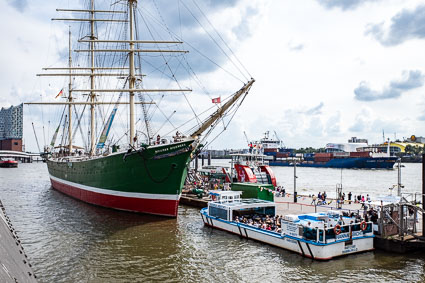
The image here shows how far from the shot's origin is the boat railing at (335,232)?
17.7 m

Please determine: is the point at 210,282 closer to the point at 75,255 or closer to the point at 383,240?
the point at 75,255

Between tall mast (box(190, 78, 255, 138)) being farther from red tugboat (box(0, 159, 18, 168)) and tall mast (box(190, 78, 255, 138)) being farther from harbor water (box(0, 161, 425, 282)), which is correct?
red tugboat (box(0, 159, 18, 168))

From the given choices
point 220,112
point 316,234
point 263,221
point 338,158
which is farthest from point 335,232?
point 338,158

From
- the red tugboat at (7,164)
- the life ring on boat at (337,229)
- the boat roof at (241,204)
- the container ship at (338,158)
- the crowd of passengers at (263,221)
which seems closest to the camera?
the life ring on boat at (337,229)

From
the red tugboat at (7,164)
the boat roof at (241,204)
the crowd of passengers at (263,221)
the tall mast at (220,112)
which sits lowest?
the red tugboat at (7,164)

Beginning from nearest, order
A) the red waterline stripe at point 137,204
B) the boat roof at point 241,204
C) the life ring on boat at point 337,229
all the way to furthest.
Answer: the life ring on boat at point 337,229
the boat roof at point 241,204
the red waterline stripe at point 137,204

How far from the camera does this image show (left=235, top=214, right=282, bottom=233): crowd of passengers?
2100cm

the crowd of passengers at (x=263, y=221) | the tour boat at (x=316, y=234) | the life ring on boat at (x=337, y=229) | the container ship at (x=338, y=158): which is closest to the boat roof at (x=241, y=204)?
the crowd of passengers at (x=263, y=221)

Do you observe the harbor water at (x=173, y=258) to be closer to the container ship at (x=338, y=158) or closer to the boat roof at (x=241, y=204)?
the boat roof at (x=241, y=204)

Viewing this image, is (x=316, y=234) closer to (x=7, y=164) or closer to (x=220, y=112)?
(x=220, y=112)

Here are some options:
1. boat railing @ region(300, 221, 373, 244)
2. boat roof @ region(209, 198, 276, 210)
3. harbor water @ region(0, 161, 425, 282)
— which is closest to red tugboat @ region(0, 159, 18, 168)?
harbor water @ region(0, 161, 425, 282)

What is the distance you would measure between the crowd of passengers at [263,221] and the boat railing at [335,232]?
101 inches

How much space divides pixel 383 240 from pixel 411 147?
576 ft

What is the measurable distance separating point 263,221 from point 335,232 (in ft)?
18.8
